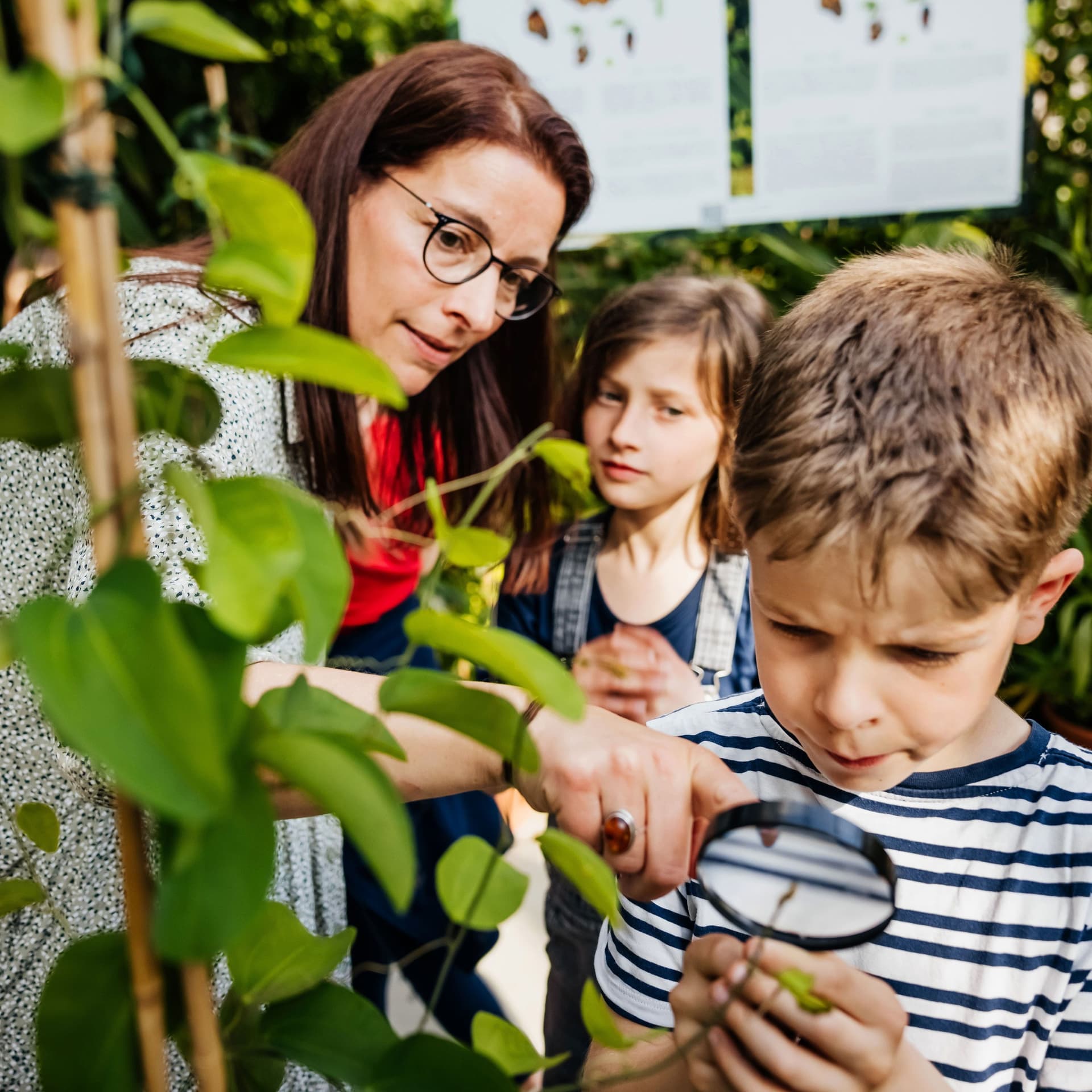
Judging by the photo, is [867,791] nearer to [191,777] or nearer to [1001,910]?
[1001,910]

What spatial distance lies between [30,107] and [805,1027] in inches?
20.7

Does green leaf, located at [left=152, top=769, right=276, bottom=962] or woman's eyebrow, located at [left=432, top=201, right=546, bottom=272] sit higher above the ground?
woman's eyebrow, located at [left=432, top=201, right=546, bottom=272]

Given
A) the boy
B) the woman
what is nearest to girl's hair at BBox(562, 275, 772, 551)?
the woman

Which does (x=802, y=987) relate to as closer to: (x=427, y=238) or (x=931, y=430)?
(x=931, y=430)

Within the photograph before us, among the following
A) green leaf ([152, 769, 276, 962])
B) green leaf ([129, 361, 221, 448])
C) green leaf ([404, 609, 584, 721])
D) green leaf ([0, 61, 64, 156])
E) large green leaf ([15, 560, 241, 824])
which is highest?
green leaf ([0, 61, 64, 156])

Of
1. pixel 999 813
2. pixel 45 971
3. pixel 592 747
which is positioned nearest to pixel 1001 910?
pixel 999 813

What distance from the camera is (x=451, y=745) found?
0.69 m

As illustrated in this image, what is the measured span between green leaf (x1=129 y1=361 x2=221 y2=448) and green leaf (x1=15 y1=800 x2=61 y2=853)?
25cm

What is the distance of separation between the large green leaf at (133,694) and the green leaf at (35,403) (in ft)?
0.31

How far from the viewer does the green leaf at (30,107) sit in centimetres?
25

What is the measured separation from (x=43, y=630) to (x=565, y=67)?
6.85ft

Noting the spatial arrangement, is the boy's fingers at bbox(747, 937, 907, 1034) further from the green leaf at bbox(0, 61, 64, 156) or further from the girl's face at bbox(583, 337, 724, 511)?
the girl's face at bbox(583, 337, 724, 511)

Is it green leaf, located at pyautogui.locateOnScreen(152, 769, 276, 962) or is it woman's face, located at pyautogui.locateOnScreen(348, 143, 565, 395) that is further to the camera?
woman's face, located at pyautogui.locateOnScreen(348, 143, 565, 395)

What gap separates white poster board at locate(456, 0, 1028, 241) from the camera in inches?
78.3
